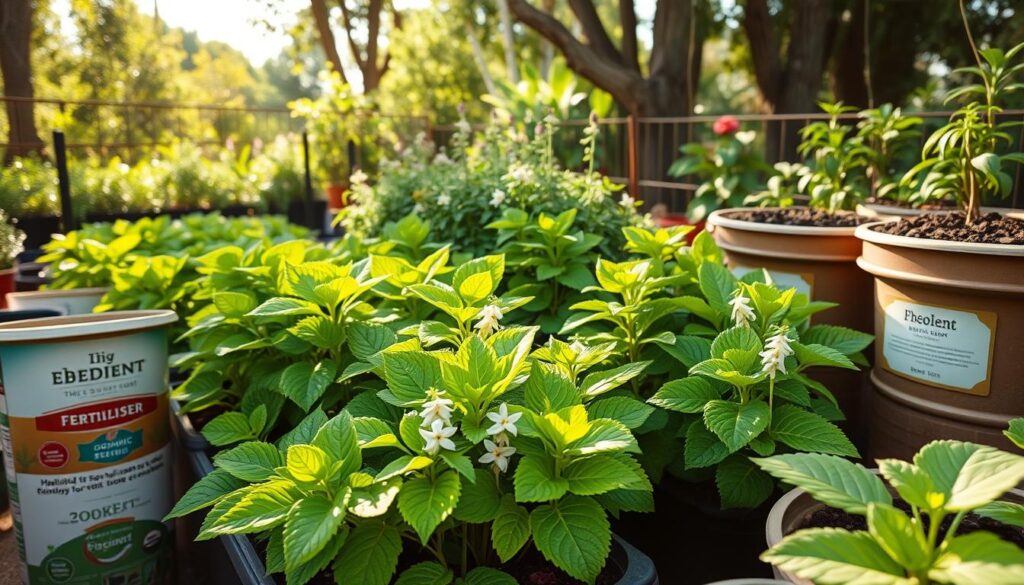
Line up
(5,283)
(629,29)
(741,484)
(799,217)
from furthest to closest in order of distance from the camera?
1. (629,29)
2. (5,283)
3. (799,217)
4. (741,484)

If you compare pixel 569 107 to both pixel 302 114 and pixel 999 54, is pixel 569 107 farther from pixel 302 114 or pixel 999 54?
pixel 999 54

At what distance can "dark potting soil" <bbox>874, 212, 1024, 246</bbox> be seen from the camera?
5.50 feet

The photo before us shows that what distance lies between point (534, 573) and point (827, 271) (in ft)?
4.55

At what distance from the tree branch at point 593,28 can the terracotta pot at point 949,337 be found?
5989 mm

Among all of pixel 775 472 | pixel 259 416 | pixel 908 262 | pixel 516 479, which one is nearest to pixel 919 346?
pixel 908 262

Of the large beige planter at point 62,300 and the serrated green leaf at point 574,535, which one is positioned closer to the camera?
the serrated green leaf at point 574,535

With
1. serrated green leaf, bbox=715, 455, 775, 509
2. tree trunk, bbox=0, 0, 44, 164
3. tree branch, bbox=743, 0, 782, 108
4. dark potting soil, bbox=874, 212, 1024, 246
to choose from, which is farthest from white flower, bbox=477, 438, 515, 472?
tree trunk, bbox=0, 0, 44, 164

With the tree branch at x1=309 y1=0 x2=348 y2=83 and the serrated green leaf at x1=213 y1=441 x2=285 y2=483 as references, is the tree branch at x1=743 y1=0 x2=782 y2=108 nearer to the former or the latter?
the tree branch at x1=309 y1=0 x2=348 y2=83

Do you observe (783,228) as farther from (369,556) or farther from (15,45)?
(15,45)

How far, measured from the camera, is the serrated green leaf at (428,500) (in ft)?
3.38

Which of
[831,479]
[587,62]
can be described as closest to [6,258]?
[831,479]

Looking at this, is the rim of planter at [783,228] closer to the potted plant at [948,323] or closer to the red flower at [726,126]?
the potted plant at [948,323]

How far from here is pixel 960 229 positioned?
178 centimetres

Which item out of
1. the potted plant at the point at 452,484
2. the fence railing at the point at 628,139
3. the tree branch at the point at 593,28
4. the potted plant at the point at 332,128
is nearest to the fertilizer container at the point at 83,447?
the potted plant at the point at 452,484
